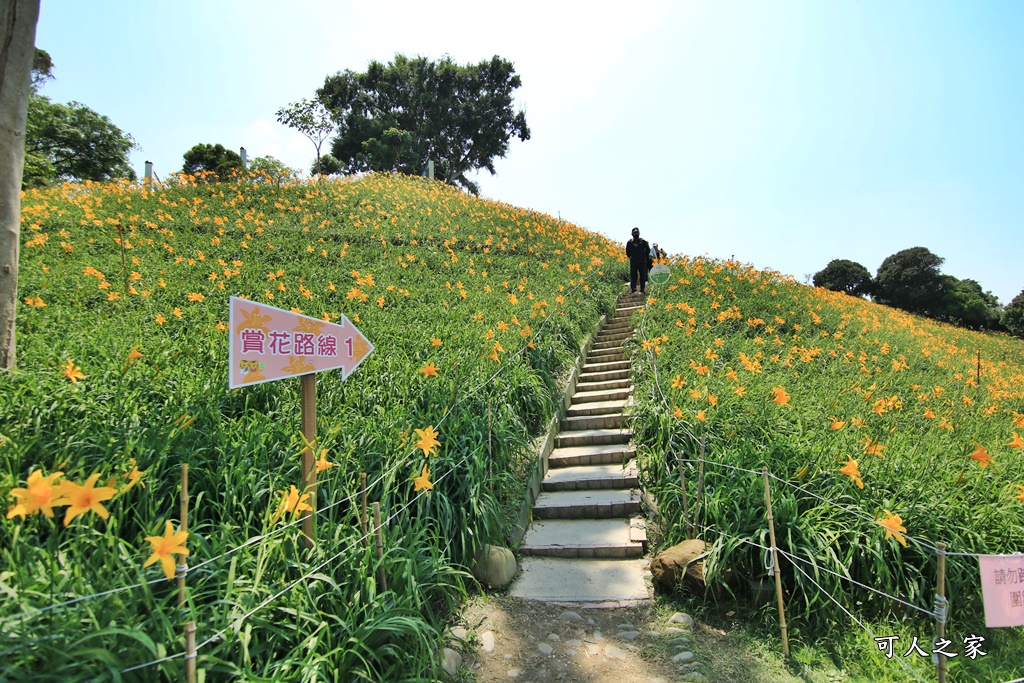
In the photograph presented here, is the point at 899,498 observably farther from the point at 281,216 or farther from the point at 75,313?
the point at 281,216

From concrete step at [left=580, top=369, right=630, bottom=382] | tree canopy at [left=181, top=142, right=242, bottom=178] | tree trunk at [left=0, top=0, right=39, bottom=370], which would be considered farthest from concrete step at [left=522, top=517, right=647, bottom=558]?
tree canopy at [left=181, top=142, right=242, bottom=178]

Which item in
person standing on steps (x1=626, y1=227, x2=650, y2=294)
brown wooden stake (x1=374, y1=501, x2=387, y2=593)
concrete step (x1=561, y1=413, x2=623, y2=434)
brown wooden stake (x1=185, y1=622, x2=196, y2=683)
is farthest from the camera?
person standing on steps (x1=626, y1=227, x2=650, y2=294)

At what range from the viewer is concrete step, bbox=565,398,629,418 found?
5.62 metres

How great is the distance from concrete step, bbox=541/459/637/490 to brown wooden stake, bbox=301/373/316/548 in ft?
8.17

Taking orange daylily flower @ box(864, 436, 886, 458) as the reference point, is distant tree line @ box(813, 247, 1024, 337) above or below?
above

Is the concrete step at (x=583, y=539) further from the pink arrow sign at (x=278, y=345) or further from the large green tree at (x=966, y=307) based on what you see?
the large green tree at (x=966, y=307)

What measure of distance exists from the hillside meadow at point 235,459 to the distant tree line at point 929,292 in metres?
22.3

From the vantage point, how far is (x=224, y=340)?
442 centimetres

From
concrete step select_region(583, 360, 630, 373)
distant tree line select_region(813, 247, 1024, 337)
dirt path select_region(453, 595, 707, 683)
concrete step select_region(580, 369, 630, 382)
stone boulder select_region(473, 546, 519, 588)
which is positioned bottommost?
dirt path select_region(453, 595, 707, 683)

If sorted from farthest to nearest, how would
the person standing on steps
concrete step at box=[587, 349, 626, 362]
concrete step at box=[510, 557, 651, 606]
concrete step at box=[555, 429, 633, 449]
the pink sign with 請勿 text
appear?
1. the person standing on steps
2. concrete step at box=[587, 349, 626, 362]
3. concrete step at box=[555, 429, 633, 449]
4. concrete step at box=[510, 557, 651, 606]
5. the pink sign with 請勿 text

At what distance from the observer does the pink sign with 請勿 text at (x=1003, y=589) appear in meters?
1.76

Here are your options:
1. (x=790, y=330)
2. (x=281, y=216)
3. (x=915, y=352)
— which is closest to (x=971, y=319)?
(x=915, y=352)

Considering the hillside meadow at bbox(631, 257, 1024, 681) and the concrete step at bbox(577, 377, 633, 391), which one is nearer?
the hillside meadow at bbox(631, 257, 1024, 681)

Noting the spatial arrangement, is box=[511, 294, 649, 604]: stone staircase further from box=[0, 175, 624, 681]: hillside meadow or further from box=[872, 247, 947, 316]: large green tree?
box=[872, 247, 947, 316]: large green tree
